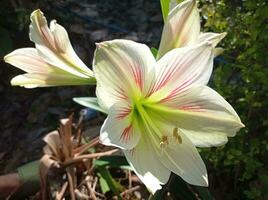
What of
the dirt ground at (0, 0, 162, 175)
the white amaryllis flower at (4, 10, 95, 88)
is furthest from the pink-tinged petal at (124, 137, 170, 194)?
the dirt ground at (0, 0, 162, 175)

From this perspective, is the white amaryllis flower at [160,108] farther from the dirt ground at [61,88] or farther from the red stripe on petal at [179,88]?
the dirt ground at [61,88]

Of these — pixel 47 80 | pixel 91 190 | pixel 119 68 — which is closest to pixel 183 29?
pixel 119 68

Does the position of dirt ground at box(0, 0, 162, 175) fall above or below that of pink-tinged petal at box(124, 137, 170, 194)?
below

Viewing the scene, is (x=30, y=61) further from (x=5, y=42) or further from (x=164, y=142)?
(x=5, y=42)

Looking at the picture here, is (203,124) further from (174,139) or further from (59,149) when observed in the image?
(59,149)

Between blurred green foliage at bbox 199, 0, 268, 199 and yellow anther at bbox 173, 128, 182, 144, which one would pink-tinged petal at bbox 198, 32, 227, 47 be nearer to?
yellow anther at bbox 173, 128, 182, 144

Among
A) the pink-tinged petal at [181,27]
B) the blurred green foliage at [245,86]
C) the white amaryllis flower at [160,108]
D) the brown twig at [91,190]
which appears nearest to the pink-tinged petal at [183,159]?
the white amaryllis flower at [160,108]
